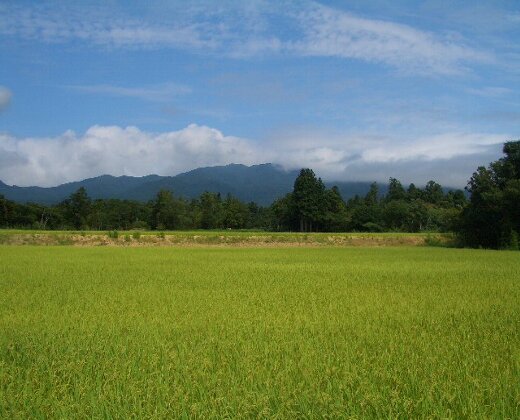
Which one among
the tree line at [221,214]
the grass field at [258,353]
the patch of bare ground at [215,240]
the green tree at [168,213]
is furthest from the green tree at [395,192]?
the grass field at [258,353]

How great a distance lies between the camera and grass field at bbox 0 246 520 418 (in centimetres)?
400

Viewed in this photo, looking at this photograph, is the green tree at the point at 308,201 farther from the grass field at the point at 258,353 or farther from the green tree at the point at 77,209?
the grass field at the point at 258,353

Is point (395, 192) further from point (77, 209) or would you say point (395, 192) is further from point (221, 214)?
A: point (77, 209)

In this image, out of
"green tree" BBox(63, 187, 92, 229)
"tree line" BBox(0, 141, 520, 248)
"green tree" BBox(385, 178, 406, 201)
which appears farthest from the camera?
"green tree" BBox(385, 178, 406, 201)

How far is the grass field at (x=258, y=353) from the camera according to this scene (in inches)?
157

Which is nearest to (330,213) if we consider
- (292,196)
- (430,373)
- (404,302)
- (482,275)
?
(292,196)

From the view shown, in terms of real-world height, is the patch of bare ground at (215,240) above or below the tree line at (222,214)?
below

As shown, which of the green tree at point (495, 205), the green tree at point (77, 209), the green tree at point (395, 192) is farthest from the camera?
the green tree at point (395, 192)

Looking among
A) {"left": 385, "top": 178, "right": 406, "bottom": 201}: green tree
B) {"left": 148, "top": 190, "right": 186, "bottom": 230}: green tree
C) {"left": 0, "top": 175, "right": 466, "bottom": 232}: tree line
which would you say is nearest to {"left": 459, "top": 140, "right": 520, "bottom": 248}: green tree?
{"left": 0, "top": 175, "right": 466, "bottom": 232}: tree line

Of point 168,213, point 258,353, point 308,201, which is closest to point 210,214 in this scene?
point 168,213

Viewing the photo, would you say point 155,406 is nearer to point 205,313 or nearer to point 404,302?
point 205,313

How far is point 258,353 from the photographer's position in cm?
559

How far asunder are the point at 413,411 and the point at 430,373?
2.86 ft

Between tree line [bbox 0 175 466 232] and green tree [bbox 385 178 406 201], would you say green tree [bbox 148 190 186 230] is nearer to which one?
tree line [bbox 0 175 466 232]
